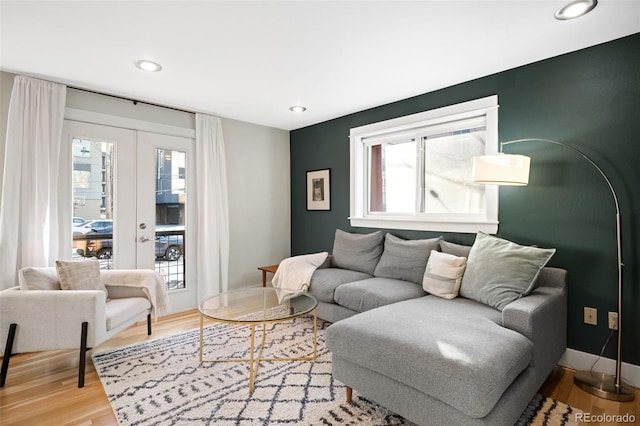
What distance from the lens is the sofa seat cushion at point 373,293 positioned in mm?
2793

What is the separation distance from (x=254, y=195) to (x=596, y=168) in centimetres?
365

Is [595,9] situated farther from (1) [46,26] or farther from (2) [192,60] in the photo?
(1) [46,26]

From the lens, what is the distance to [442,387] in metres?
1.55

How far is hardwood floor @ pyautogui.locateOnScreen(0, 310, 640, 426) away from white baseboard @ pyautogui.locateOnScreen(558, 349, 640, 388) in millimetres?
79

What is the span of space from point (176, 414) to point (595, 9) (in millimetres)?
3404

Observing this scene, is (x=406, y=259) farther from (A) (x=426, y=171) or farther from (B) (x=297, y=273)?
(B) (x=297, y=273)

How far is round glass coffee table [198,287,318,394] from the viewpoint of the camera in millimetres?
2254

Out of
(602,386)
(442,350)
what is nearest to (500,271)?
(602,386)

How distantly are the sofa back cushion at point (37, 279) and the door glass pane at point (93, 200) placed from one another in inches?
29.3

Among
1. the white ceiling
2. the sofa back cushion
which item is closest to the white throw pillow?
the white ceiling

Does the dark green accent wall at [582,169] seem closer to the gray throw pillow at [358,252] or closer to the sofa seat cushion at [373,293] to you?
the sofa seat cushion at [373,293]

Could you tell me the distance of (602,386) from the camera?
87.3 inches

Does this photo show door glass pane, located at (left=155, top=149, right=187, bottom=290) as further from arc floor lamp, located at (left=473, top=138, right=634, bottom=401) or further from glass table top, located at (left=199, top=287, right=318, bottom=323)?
arc floor lamp, located at (left=473, top=138, right=634, bottom=401)

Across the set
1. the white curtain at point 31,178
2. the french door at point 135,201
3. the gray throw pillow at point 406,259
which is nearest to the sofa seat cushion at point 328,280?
the gray throw pillow at point 406,259
